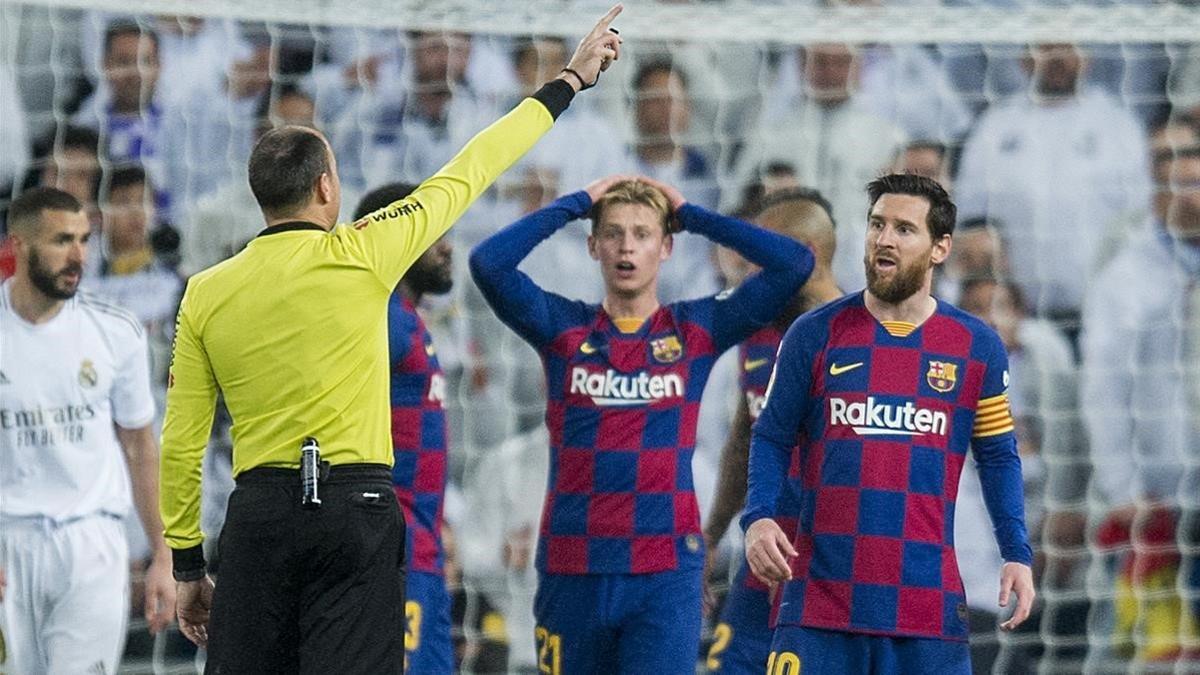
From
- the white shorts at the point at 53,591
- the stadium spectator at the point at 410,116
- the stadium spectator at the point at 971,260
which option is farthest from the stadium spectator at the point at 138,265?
the stadium spectator at the point at 971,260

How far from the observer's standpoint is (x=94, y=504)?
6723mm

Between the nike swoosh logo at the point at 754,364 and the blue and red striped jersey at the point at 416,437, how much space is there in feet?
3.36

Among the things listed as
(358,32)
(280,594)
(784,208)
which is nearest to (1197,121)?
(784,208)

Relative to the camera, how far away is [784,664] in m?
4.74

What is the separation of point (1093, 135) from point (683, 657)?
4.06 metres

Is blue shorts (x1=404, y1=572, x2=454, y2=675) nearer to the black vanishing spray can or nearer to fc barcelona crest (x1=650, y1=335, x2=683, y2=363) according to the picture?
fc barcelona crest (x1=650, y1=335, x2=683, y2=363)

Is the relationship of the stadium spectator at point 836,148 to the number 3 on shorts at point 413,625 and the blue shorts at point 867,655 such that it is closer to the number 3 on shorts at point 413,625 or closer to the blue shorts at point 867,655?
the number 3 on shorts at point 413,625

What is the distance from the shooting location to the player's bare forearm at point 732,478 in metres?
6.21

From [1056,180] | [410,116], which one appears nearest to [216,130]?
[410,116]

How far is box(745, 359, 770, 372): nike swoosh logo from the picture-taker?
20.4 feet

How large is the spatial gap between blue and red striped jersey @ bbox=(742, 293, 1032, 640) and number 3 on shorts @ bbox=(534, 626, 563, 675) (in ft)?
3.35

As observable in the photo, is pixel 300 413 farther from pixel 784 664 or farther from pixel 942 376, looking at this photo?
pixel 942 376

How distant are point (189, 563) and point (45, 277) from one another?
250 cm

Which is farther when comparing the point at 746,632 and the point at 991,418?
the point at 746,632
